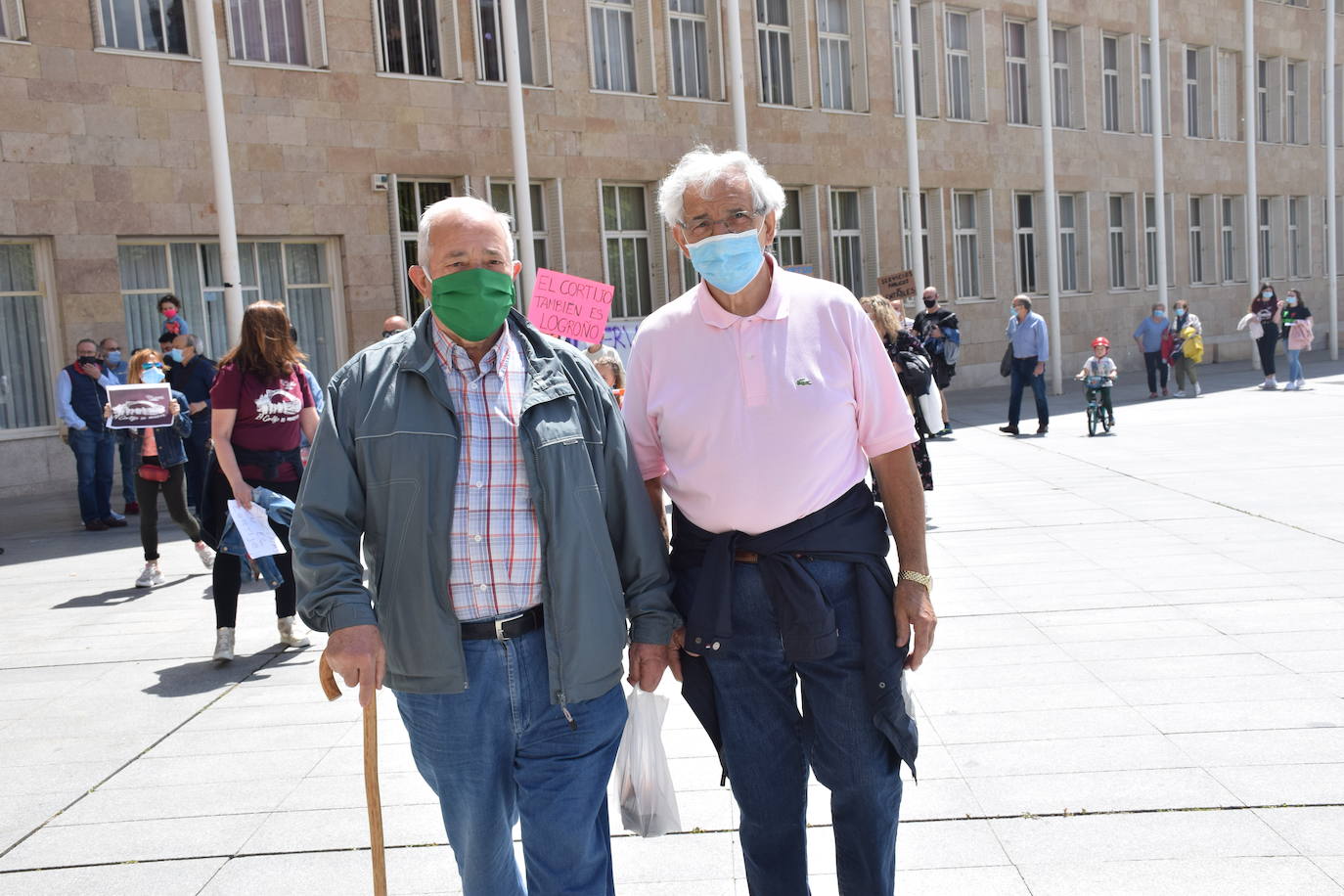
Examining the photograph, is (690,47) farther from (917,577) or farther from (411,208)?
(917,577)

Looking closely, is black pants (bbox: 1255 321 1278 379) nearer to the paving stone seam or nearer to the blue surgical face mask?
the paving stone seam

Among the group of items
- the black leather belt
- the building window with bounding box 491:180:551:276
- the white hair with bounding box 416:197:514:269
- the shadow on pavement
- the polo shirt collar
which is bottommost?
the shadow on pavement

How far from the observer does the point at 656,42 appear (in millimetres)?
22000

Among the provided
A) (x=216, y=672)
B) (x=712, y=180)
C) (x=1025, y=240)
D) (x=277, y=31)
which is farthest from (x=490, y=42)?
(x=712, y=180)

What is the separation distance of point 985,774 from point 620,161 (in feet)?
58.7

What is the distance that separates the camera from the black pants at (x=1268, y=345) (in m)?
23.7

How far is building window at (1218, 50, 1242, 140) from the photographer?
112ft

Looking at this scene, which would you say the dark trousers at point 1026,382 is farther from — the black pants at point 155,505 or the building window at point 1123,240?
the building window at point 1123,240

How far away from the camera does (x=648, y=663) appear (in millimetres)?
3014

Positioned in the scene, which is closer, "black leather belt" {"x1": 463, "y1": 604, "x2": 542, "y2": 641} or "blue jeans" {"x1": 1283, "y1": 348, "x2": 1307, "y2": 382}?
"black leather belt" {"x1": 463, "y1": 604, "x2": 542, "y2": 641}

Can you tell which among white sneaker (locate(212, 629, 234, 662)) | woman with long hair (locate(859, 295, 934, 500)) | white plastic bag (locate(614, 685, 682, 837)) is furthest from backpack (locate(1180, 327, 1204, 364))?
white plastic bag (locate(614, 685, 682, 837))

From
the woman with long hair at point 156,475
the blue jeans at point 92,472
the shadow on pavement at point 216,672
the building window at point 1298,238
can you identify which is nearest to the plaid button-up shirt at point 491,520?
the shadow on pavement at point 216,672

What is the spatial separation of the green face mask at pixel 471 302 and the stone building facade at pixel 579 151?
14514mm

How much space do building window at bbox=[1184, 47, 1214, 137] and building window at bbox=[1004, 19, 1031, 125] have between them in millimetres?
6662
